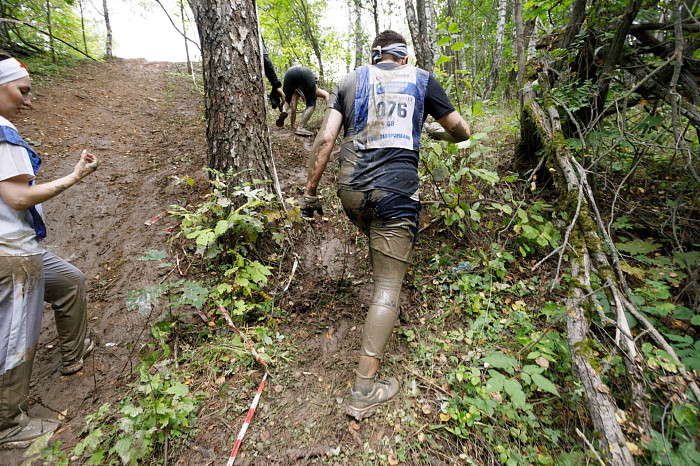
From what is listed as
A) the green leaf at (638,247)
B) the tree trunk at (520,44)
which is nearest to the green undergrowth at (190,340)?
the green leaf at (638,247)

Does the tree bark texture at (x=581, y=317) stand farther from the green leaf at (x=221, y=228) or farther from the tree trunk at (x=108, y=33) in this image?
the tree trunk at (x=108, y=33)

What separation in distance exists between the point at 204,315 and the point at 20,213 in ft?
4.73

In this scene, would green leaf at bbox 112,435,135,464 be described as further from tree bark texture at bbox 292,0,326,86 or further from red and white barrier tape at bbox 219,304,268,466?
tree bark texture at bbox 292,0,326,86

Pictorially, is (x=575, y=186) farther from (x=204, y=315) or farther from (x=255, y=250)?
(x=204, y=315)

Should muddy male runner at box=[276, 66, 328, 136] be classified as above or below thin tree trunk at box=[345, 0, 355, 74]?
below

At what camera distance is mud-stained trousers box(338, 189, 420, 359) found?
2.06 metres

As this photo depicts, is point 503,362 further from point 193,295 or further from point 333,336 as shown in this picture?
point 193,295

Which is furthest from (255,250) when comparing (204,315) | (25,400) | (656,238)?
(656,238)

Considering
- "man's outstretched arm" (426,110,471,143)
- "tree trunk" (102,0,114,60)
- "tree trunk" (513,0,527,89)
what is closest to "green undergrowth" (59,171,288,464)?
"man's outstretched arm" (426,110,471,143)

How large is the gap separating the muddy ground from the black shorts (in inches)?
39.6

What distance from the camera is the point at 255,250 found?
3012 millimetres

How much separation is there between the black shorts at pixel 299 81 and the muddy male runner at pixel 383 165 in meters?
2.09

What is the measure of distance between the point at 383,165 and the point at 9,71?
256cm

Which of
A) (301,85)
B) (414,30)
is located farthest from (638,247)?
(414,30)
